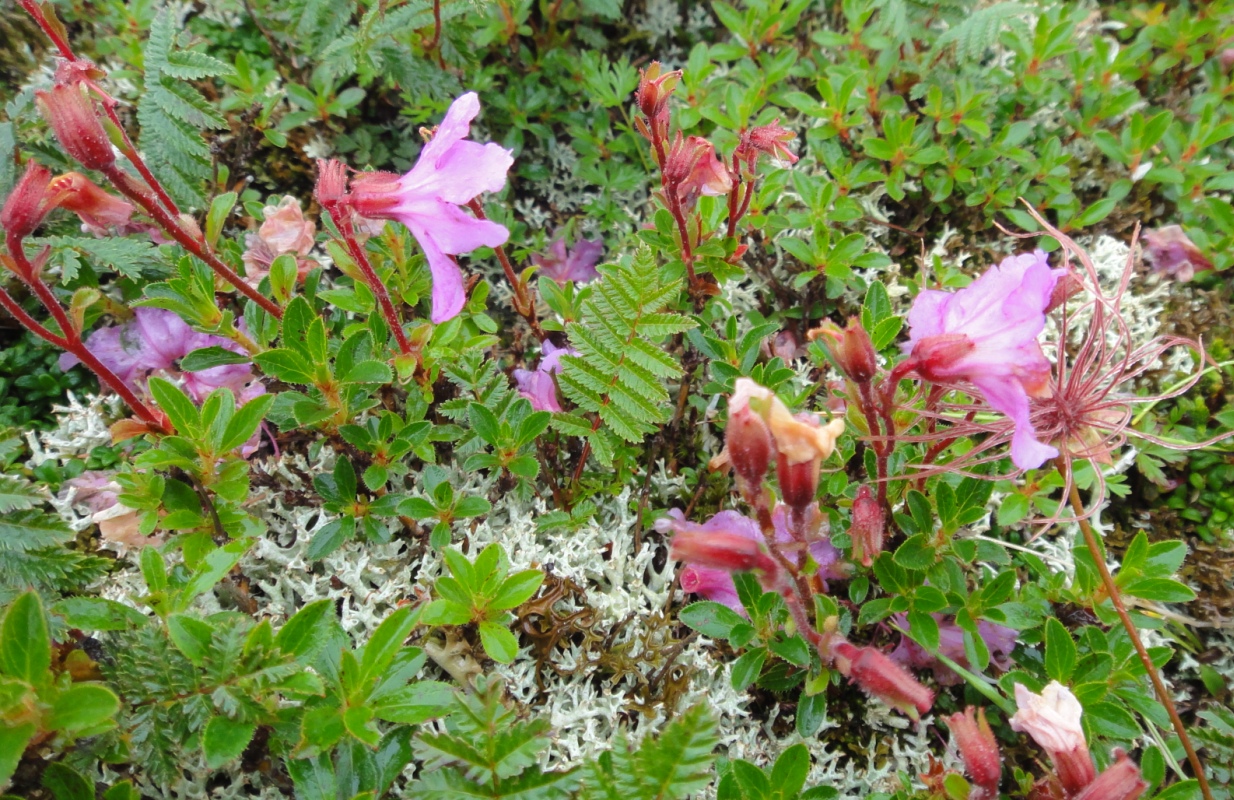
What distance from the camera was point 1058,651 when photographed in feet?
4.26

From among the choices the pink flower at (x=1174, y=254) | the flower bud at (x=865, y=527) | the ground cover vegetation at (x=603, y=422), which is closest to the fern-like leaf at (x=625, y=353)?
the ground cover vegetation at (x=603, y=422)

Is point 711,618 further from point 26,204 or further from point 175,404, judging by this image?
point 26,204

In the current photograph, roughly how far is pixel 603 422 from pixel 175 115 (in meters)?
1.10

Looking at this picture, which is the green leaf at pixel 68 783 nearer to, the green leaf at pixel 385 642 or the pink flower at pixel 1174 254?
the green leaf at pixel 385 642

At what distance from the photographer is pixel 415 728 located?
1.29m

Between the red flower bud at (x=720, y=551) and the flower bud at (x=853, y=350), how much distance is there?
298mm

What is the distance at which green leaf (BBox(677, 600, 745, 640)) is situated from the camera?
4.48 feet

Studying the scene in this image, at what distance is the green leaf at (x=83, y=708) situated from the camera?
97cm

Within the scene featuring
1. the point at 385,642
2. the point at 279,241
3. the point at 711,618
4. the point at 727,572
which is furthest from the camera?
the point at 279,241

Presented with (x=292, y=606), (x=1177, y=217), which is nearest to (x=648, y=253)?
(x=292, y=606)

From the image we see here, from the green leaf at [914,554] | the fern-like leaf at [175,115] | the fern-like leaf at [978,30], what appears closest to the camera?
the green leaf at [914,554]

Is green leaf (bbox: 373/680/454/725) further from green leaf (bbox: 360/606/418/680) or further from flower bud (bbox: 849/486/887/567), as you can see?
flower bud (bbox: 849/486/887/567)

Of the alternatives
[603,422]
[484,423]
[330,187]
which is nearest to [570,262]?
[603,422]

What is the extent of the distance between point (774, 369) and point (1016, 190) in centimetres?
101
